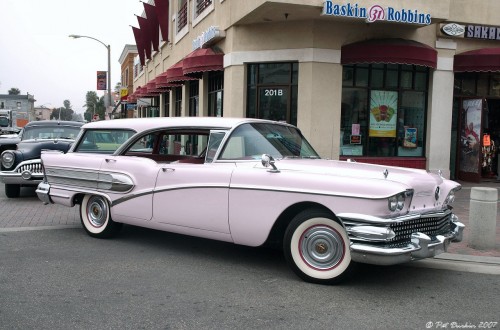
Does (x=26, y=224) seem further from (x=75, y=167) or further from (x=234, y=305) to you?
(x=234, y=305)

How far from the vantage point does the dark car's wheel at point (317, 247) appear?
4.77 metres

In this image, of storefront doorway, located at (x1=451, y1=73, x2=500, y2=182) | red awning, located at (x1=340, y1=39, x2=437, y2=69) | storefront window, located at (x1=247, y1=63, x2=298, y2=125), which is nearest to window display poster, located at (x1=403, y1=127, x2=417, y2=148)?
storefront doorway, located at (x1=451, y1=73, x2=500, y2=182)

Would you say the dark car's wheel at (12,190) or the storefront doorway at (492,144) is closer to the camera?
the dark car's wheel at (12,190)

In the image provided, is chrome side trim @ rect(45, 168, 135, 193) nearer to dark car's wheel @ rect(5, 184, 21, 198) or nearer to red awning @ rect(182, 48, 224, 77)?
dark car's wheel @ rect(5, 184, 21, 198)

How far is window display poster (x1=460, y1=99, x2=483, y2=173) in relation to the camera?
1407 cm

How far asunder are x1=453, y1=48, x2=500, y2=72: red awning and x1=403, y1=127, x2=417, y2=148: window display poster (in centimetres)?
204

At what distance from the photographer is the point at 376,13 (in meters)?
11.7

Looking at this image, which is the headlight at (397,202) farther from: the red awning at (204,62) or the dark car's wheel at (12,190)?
the red awning at (204,62)

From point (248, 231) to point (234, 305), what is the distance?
1022 millimetres

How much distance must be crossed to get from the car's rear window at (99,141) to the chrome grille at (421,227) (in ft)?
13.5

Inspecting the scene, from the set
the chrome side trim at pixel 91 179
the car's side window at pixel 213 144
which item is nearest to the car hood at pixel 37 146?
the chrome side trim at pixel 91 179

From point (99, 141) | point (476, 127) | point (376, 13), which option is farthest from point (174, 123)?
point (476, 127)

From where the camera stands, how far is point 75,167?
272 inches

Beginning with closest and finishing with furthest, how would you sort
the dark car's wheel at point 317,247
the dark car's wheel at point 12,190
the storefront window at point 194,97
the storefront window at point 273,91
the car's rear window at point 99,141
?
1. the dark car's wheel at point 317,247
2. the car's rear window at point 99,141
3. the dark car's wheel at point 12,190
4. the storefront window at point 273,91
5. the storefront window at point 194,97
